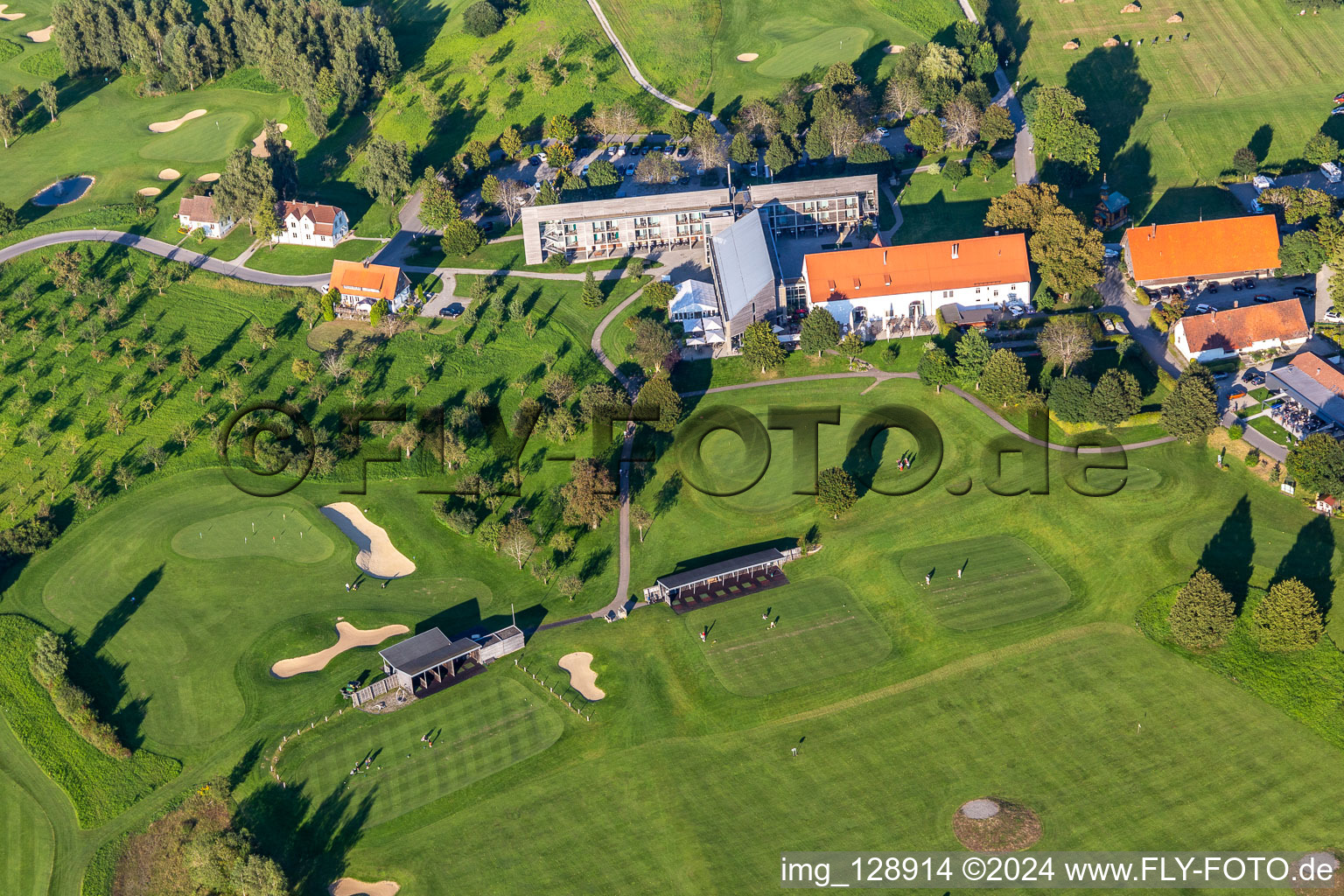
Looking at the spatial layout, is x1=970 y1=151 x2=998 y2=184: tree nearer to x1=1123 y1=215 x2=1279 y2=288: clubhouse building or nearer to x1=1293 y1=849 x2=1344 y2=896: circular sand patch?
x1=1123 y1=215 x2=1279 y2=288: clubhouse building

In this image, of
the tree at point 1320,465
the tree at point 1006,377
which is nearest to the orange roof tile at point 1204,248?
the tree at point 1006,377

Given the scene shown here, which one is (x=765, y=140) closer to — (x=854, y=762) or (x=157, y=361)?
(x=157, y=361)

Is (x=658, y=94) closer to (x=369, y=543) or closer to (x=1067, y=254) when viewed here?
(x=1067, y=254)

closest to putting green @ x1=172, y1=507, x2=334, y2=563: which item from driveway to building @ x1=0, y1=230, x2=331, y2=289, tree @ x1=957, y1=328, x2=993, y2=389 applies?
driveway to building @ x1=0, y1=230, x2=331, y2=289

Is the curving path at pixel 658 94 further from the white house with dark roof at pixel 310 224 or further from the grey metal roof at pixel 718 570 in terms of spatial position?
the grey metal roof at pixel 718 570

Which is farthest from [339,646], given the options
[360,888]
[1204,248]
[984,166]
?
[1204,248]

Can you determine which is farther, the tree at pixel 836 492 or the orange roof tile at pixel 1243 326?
the orange roof tile at pixel 1243 326
